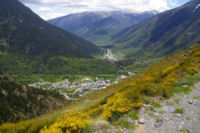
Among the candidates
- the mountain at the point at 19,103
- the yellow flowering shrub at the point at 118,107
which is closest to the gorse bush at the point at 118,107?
the yellow flowering shrub at the point at 118,107

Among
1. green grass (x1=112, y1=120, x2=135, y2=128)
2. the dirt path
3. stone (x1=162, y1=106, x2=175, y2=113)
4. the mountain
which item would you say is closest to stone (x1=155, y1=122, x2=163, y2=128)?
the dirt path

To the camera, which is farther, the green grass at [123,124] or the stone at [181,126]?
the green grass at [123,124]

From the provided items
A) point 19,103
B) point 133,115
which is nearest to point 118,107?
point 133,115

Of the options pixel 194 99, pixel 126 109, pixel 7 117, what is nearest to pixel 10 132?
pixel 126 109

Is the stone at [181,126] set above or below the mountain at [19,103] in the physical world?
above

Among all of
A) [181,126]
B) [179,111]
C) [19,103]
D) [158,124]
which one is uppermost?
[179,111]

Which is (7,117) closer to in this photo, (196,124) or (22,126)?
(22,126)

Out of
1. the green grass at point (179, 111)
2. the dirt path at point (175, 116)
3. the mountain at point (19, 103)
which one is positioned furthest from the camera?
the mountain at point (19, 103)

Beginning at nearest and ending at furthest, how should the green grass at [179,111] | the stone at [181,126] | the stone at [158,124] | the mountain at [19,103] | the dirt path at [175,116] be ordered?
the stone at [181,126]
the dirt path at [175,116]
the stone at [158,124]
the green grass at [179,111]
the mountain at [19,103]

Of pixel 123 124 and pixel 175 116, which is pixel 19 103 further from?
pixel 175 116

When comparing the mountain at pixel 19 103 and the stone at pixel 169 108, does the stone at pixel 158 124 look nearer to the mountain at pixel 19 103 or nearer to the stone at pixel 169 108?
the stone at pixel 169 108

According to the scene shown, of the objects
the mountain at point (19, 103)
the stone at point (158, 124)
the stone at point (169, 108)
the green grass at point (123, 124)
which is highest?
the stone at point (169, 108)
